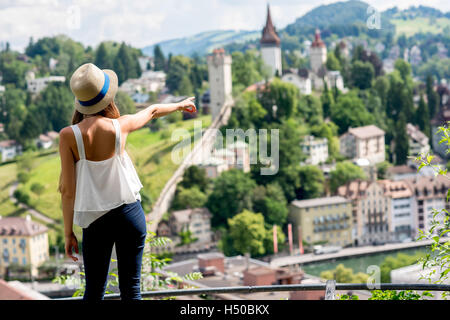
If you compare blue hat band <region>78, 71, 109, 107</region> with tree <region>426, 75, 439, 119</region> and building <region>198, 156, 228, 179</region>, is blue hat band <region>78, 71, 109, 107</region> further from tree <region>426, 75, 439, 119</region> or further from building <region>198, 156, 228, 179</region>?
tree <region>426, 75, 439, 119</region>

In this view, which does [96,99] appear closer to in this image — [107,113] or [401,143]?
[107,113]

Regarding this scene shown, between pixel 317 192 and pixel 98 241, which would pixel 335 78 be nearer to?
pixel 317 192

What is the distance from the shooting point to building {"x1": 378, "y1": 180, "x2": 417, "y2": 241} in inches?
771

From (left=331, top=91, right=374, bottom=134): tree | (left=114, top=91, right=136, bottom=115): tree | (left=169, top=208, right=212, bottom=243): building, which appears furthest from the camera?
(left=331, top=91, right=374, bottom=134): tree

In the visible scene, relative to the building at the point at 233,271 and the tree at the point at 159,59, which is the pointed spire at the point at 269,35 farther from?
the building at the point at 233,271

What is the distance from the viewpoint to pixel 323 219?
18906 millimetres

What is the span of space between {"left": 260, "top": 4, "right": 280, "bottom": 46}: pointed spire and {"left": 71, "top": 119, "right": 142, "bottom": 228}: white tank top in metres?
24.0

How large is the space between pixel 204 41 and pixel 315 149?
6486 millimetres

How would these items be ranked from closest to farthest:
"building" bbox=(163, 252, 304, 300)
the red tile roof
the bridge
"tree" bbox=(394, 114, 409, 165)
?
"building" bbox=(163, 252, 304, 300) → the bridge → the red tile roof → "tree" bbox=(394, 114, 409, 165)

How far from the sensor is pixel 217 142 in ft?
62.7

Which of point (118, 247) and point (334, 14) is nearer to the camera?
point (118, 247)

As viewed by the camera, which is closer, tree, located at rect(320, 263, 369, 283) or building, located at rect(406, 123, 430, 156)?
tree, located at rect(320, 263, 369, 283)

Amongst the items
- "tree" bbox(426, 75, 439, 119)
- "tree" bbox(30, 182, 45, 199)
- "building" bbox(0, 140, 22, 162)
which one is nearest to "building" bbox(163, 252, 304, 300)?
"tree" bbox(30, 182, 45, 199)

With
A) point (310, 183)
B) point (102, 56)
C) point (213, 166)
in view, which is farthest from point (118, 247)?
point (102, 56)
